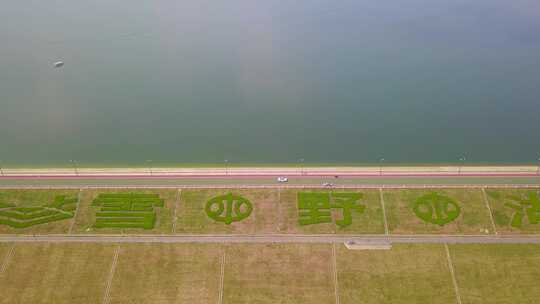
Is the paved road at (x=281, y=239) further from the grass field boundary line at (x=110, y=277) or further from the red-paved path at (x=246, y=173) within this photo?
the red-paved path at (x=246, y=173)

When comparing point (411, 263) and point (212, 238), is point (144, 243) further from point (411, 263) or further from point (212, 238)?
point (411, 263)

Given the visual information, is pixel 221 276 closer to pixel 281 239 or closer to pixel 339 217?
pixel 281 239

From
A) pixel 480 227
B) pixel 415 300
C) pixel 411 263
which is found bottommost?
pixel 415 300

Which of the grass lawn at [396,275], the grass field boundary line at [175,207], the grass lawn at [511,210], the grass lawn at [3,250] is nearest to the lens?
the grass lawn at [396,275]

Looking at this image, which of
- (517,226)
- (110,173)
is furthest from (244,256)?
(517,226)

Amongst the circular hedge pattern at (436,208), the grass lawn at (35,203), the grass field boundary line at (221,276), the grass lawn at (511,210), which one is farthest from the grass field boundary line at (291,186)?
the grass field boundary line at (221,276)

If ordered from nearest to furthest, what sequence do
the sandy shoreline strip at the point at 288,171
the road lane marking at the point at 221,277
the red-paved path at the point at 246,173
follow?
the road lane marking at the point at 221,277, the red-paved path at the point at 246,173, the sandy shoreline strip at the point at 288,171

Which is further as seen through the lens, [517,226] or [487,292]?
[517,226]
